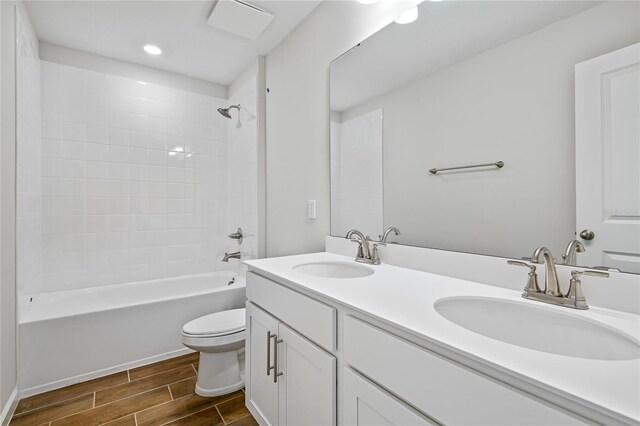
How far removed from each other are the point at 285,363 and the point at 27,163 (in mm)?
2130

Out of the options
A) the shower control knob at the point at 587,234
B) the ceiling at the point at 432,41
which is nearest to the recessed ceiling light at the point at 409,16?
the ceiling at the point at 432,41

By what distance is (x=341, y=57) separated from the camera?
173 cm

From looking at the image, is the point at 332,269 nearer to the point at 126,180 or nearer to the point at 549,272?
the point at 549,272

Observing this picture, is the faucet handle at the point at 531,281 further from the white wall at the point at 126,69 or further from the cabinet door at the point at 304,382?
the white wall at the point at 126,69

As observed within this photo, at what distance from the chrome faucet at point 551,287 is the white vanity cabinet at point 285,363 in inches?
23.9

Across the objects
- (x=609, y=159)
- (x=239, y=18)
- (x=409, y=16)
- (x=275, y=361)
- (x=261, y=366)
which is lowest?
(x=261, y=366)

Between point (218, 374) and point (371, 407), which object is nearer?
point (371, 407)

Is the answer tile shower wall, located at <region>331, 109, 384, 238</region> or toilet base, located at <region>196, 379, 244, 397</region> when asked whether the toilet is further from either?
tile shower wall, located at <region>331, 109, 384, 238</region>

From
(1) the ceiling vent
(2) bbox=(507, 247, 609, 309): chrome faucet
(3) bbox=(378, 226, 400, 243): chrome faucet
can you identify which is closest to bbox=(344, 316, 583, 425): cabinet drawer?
(2) bbox=(507, 247, 609, 309): chrome faucet

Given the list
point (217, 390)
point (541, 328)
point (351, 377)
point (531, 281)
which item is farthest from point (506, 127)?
point (217, 390)

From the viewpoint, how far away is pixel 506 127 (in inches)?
41.3

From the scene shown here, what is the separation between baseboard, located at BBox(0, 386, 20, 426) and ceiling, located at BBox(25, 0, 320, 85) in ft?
7.62

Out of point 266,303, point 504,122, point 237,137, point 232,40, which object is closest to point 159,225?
point 237,137

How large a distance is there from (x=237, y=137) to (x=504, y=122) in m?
2.45
